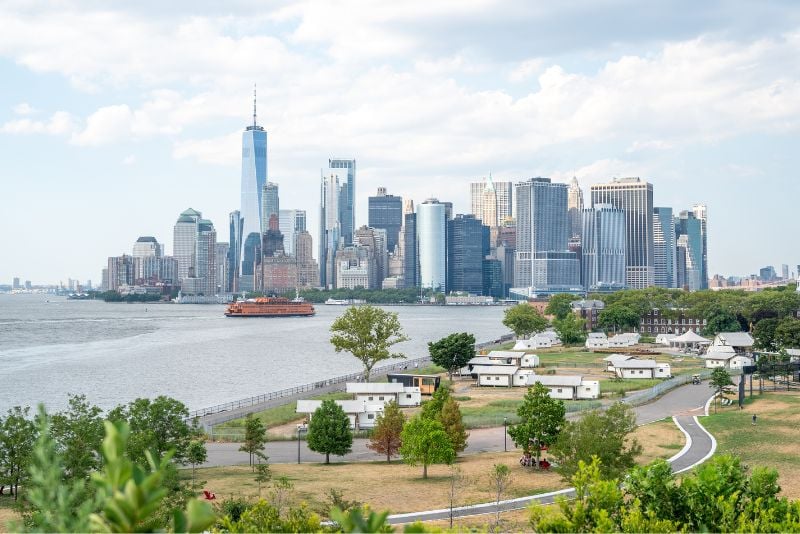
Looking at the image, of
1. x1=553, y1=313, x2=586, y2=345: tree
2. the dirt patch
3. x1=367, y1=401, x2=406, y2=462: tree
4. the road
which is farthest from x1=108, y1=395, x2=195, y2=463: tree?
x1=553, y1=313, x2=586, y2=345: tree

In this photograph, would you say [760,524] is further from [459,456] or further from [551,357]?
[551,357]

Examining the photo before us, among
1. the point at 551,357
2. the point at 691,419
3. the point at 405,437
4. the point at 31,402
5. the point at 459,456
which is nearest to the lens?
the point at 405,437

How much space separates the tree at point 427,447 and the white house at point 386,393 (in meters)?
23.3

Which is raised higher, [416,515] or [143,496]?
[143,496]

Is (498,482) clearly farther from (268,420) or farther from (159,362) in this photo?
(159,362)

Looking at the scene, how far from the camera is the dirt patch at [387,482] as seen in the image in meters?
33.9

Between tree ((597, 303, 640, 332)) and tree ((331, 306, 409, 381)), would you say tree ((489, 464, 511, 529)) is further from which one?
tree ((597, 303, 640, 332))

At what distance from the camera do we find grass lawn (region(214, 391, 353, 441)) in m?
51.3

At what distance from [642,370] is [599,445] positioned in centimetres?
5035

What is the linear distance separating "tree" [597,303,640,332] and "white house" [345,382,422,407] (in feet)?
261

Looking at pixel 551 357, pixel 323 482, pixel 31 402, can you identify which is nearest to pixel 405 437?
pixel 323 482

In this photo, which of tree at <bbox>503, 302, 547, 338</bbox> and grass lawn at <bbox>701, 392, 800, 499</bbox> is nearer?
grass lawn at <bbox>701, 392, 800, 499</bbox>

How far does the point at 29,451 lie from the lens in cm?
3325

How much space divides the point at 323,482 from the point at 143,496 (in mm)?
31659
